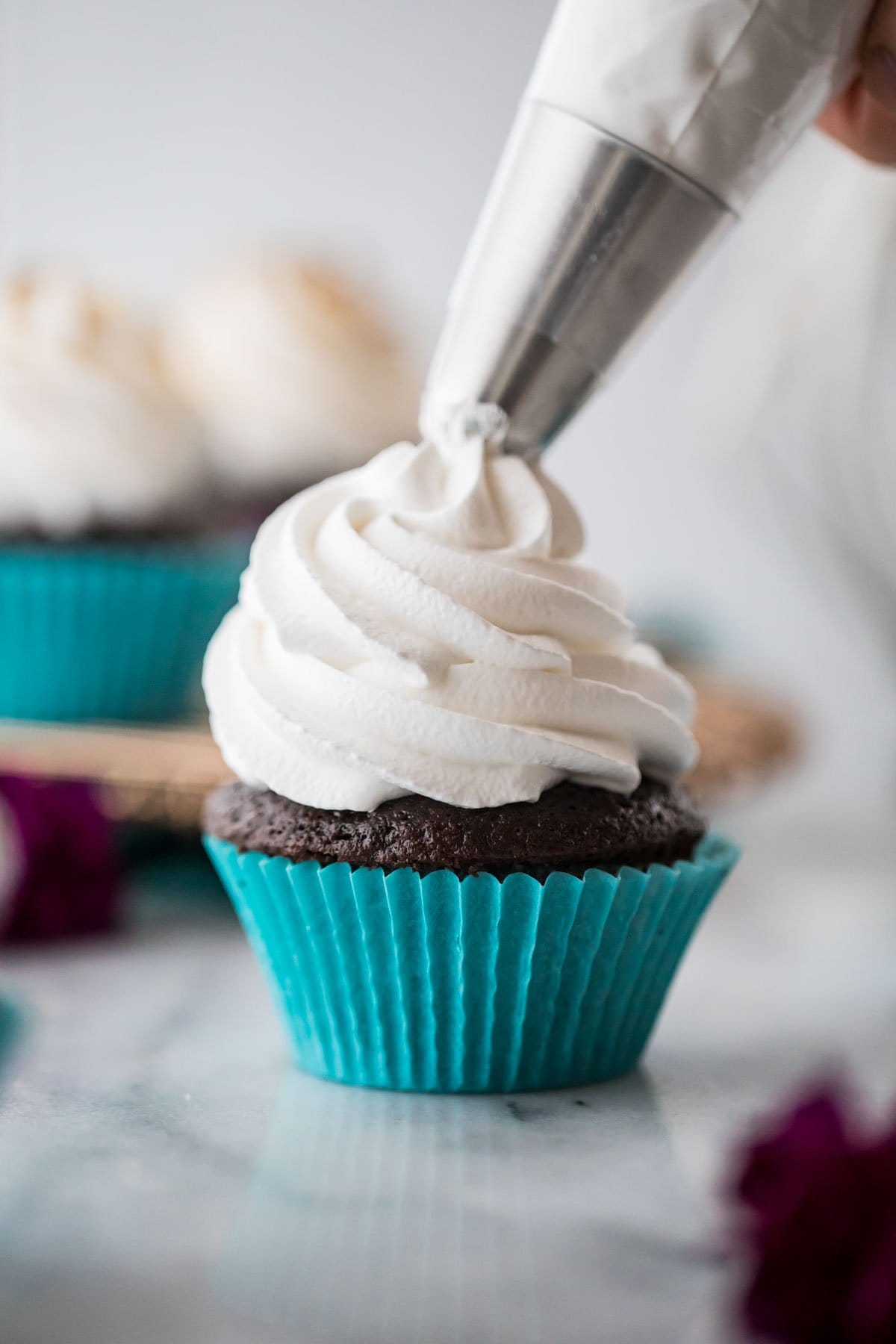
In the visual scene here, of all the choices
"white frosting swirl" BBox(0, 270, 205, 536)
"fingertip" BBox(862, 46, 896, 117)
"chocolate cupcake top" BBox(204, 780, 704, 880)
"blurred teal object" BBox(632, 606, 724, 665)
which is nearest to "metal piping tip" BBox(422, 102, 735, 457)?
"fingertip" BBox(862, 46, 896, 117)

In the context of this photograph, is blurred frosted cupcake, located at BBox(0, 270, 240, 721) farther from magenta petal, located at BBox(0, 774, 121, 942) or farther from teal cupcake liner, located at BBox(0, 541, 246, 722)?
magenta petal, located at BBox(0, 774, 121, 942)

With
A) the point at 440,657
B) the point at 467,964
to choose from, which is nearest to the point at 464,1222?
the point at 467,964

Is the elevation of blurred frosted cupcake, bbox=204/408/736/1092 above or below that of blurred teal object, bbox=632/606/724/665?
above

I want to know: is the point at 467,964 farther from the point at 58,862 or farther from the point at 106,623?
the point at 106,623

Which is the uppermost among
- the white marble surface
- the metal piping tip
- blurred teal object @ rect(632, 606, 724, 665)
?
the metal piping tip

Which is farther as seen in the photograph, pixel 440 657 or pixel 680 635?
pixel 680 635

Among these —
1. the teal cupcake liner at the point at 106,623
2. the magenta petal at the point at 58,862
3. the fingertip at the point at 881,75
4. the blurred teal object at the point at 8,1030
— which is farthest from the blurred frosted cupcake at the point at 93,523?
the fingertip at the point at 881,75
